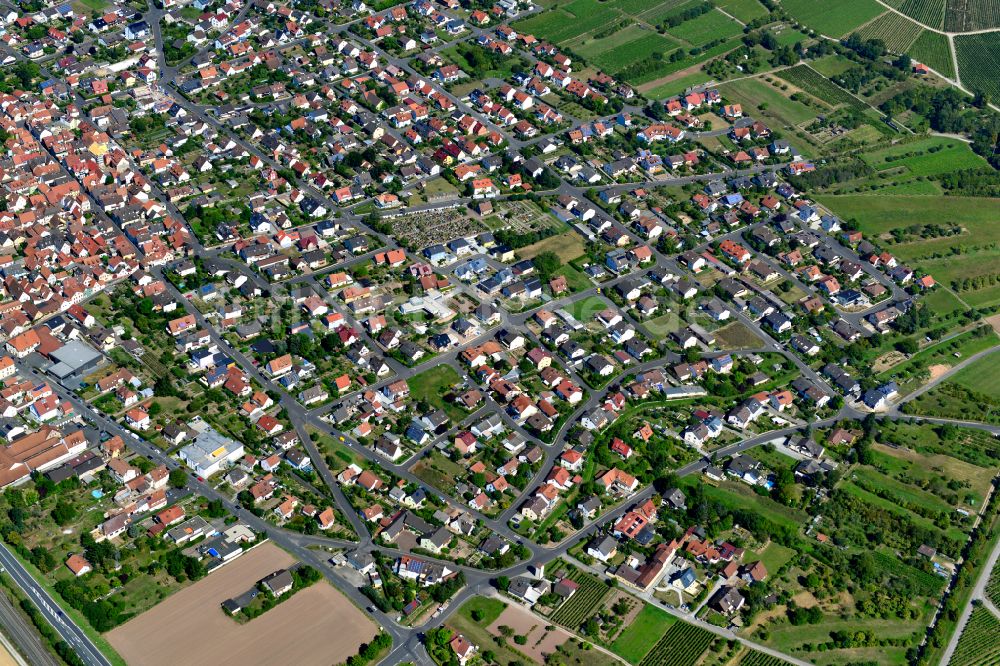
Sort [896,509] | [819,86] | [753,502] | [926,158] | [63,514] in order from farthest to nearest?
[819,86] → [926,158] → [896,509] → [753,502] → [63,514]

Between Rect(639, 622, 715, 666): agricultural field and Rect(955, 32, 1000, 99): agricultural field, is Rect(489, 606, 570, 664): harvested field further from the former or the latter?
Rect(955, 32, 1000, 99): agricultural field

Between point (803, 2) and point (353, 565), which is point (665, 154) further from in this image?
point (353, 565)

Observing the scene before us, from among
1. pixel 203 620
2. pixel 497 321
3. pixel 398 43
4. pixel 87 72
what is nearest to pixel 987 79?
pixel 398 43

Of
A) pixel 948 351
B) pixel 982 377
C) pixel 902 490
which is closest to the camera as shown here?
pixel 902 490

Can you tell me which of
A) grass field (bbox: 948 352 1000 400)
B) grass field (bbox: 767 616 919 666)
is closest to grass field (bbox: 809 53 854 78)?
grass field (bbox: 948 352 1000 400)

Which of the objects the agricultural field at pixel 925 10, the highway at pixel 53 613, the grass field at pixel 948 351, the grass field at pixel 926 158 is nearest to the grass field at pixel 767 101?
the grass field at pixel 926 158

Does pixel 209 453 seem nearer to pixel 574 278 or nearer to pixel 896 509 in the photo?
pixel 574 278

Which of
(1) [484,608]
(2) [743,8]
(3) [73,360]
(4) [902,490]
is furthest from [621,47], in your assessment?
(1) [484,608]
